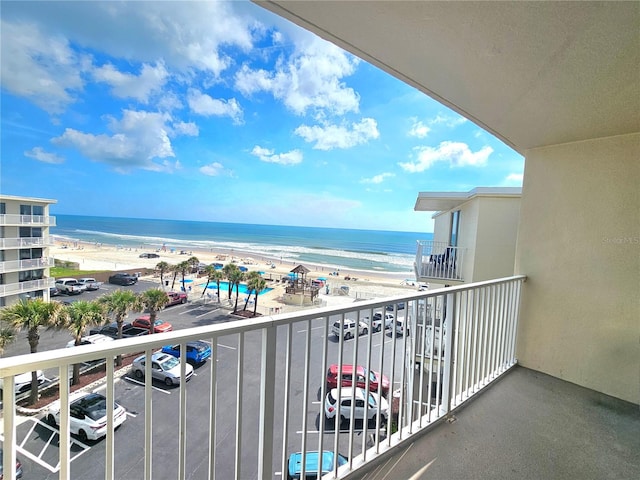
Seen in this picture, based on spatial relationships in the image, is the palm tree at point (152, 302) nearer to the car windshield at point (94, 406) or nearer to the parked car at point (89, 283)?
the parked car at point (89, 283)

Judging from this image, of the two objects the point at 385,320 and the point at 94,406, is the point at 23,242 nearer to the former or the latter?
the point at 94,406

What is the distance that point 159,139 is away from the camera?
33438mm

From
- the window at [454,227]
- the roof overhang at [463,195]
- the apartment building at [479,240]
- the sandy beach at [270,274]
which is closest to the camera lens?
the roof overhang at [463,195]

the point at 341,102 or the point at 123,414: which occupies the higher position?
the point at 341,102

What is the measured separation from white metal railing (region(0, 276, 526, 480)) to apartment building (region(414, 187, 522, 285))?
13.6 feet

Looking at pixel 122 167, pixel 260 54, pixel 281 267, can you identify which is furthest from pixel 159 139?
pixel 281 267

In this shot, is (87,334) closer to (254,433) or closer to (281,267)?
(254,433)

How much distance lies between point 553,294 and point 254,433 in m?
4.23

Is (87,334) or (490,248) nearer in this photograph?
(87,334)

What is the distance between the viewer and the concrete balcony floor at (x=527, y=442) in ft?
5.00

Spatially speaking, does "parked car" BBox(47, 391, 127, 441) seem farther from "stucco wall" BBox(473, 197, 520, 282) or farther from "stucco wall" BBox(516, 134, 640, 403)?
"stucco wall" BBox(473, 197, 520, 282)

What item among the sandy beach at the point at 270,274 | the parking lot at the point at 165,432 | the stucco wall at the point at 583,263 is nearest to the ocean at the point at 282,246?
the sandy beach at the point at 270,274

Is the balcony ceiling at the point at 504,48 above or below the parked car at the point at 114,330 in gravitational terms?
above

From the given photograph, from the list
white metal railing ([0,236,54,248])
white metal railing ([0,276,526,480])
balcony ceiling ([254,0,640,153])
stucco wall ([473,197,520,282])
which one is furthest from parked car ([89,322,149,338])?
stucco wall ([473,197,520,282])
